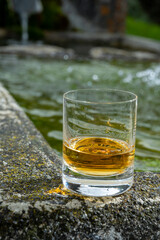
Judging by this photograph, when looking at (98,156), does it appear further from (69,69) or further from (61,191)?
(69,69)

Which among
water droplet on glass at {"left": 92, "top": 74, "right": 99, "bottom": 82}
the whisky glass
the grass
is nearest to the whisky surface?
the whisky glass

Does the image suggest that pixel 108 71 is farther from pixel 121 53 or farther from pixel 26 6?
pixel 26 6

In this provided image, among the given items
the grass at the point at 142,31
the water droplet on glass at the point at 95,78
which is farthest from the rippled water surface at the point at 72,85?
the grass at the point at 142,31

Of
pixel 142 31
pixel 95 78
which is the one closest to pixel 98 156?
pixel 95 78

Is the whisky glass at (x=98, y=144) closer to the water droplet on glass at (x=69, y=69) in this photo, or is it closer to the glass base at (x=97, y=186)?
the glass base at (x=97, y=186)

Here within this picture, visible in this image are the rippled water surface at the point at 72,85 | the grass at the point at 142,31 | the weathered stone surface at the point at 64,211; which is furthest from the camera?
the grass at the point at 142,31

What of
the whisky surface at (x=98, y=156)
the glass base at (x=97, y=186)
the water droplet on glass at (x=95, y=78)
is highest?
the whisky surface at (x=98, y=156)
